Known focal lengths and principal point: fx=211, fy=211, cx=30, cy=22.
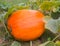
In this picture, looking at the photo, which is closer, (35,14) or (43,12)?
(35,14)

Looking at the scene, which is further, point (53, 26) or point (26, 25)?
point (26, 25)

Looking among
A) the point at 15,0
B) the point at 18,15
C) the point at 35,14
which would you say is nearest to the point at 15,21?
the point at 18,15

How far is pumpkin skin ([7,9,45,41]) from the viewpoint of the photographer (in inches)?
59.6

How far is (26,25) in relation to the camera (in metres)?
1.52

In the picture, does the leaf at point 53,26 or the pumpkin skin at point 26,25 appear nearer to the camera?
the leaf at point 53,26

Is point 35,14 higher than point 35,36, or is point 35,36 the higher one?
point 35,14

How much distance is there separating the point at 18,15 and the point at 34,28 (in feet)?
0.53

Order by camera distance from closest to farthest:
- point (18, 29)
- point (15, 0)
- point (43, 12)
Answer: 1. point (18, 29)
2. point (43, 12)
3. point (15, 0)

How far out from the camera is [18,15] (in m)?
1.58

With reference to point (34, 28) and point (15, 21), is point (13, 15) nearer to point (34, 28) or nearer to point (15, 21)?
point (15, 21)

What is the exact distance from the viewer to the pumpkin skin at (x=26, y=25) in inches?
59.6

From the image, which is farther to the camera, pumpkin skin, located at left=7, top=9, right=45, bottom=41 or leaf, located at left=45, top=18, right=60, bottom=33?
pumpkin skin, located at left=7, top=9, right=45, bottom=41

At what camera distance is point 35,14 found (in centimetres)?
159

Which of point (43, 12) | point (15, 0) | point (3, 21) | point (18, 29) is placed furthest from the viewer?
point (15, 0)
